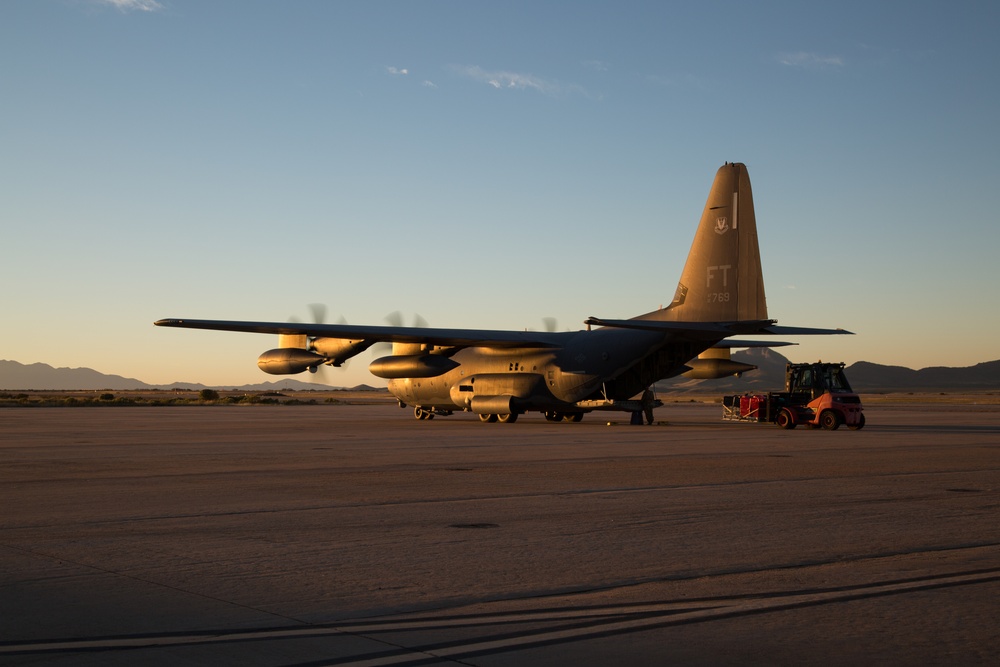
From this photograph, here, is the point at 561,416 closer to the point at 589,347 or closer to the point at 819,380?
the point at 589,347

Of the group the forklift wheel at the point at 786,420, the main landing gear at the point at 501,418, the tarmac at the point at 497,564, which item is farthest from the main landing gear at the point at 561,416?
the tarmac at the point at 497,564

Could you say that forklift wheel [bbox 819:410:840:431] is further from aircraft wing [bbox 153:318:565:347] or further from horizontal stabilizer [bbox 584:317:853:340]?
aircraft wing [bbox 153:318:565:347]

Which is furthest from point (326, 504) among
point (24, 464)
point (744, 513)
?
point (24, 464)

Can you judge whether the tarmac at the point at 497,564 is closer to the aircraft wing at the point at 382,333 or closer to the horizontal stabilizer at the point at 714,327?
the horizontal stabilizer at the point at 714,327

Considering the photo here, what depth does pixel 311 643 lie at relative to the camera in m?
6.01

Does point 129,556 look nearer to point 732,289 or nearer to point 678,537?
point 678,537

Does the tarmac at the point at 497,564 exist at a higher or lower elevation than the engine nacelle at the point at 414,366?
lower

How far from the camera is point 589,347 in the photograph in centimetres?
3675

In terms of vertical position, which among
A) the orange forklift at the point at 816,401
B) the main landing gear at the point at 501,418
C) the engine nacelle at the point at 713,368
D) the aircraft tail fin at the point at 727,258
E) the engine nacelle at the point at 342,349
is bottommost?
the main landing gear at the point at 501,418

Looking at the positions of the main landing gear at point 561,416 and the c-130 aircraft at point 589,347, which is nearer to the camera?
the c-130 aircraft at point 589,347

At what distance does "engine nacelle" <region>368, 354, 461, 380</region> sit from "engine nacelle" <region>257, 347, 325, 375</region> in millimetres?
2536

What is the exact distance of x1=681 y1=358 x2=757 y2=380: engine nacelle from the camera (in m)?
39.7

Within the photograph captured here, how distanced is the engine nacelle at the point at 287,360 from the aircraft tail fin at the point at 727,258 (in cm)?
1466

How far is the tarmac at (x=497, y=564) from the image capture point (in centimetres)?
603
